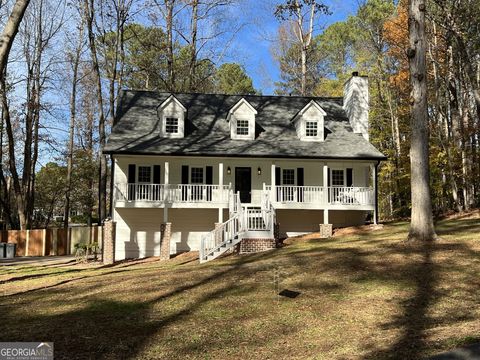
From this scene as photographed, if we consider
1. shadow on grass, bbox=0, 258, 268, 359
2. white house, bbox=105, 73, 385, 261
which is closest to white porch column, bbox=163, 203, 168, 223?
white house, bbox=105, 73, 385, 261

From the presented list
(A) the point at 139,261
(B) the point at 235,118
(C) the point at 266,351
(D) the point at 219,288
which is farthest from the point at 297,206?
(C) the point at 266,351

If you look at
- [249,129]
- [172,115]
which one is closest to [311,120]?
[249,129]

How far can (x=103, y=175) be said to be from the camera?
85.5ft

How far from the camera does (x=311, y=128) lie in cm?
2289

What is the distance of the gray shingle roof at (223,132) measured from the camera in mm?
20953

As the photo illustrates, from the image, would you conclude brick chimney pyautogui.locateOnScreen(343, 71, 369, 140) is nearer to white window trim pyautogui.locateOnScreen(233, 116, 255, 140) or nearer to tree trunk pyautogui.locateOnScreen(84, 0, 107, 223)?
white window trim pyautogui.locateOnScreen(233, 116, 255, 140)

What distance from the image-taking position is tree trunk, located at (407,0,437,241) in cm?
1300

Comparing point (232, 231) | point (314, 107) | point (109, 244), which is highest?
point (314, 107)

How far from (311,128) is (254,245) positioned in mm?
8617

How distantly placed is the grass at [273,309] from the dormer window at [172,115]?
34.9ft

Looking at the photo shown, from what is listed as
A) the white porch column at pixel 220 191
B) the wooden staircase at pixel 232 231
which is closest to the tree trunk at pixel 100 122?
the white porch column at pixel 220 191

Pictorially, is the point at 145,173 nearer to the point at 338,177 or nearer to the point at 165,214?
the point at 165,214

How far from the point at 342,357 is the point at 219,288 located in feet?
15.7

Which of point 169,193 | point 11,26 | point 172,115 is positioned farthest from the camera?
point 172,115
